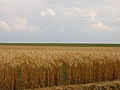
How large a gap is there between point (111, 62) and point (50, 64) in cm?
282

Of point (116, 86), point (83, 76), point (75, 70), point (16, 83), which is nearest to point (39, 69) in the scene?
point (16, 83)

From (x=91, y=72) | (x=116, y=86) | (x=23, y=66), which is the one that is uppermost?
(x=23, y=66)

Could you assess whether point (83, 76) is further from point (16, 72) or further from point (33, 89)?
point (16, 72)

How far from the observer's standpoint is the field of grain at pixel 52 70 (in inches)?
215

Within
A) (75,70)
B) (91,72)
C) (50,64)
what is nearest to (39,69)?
(50,64)

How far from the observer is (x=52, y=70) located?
234 inches

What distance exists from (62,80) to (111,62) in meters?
2.41

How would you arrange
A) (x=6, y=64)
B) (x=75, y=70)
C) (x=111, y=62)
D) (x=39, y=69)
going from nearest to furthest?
(x=6, y=64) → (x=39, y=69) → (x=75, y=70) → (x=111, y=62)

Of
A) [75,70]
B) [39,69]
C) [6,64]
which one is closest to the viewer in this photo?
[6,64]

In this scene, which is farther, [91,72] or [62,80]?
[91,72]

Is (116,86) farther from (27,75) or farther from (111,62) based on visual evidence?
(27,75)

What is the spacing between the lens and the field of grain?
5.47m

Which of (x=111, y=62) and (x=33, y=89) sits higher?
(x=111, y=62)

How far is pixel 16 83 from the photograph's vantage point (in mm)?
5527
